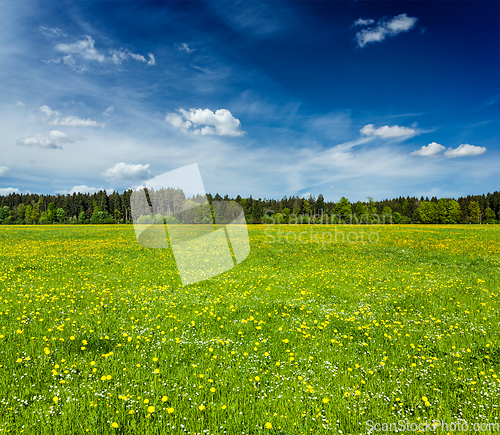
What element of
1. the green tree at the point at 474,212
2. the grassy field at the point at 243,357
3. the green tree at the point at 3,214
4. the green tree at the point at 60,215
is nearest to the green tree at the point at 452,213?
the green tree at the point at 474,212

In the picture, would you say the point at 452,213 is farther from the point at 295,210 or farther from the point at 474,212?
the point at 295,210

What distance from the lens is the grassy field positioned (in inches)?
163

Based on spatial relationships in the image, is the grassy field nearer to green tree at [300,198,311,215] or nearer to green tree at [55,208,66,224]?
green tree at [300,198,311,215]

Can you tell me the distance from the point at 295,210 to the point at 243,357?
14648 cm

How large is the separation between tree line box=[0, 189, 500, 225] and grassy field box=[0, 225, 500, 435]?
85.0m

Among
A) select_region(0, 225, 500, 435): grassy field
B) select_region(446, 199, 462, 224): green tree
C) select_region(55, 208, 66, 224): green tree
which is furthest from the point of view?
select_region(55, 208, 66, 224): green tree

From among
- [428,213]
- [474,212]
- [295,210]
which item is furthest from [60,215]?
[474,212]

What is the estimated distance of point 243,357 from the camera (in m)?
5.84

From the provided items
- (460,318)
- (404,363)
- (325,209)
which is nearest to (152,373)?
(404,363)

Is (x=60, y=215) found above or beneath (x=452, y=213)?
above

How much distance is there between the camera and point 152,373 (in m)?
5.16

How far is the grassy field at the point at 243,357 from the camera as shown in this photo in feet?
13.6

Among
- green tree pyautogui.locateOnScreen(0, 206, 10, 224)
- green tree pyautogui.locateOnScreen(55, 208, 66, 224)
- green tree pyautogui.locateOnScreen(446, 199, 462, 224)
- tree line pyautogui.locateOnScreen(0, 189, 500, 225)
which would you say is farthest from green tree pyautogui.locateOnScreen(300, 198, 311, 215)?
green tree pyautogui.locateOnScreen(0, 206, 10, 224)

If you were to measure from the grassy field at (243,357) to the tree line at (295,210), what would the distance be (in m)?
85.0
